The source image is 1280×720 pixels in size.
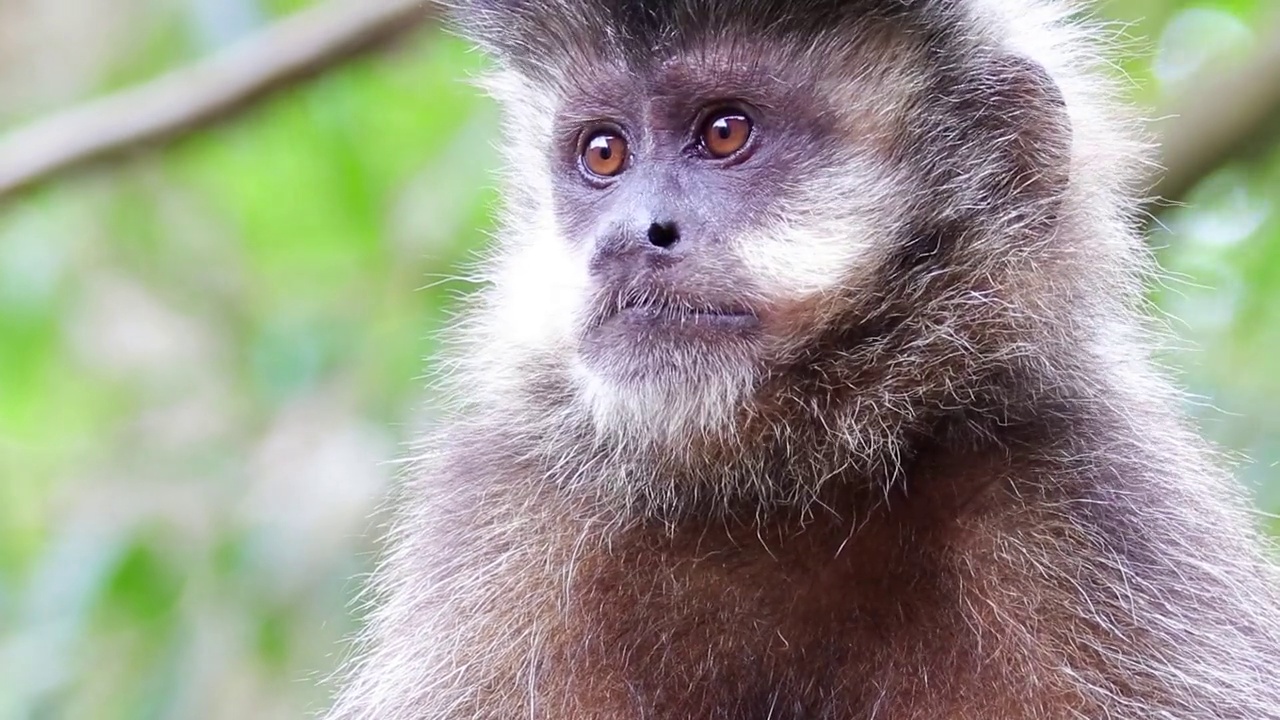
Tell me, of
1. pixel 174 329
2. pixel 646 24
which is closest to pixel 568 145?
pixel 646 24

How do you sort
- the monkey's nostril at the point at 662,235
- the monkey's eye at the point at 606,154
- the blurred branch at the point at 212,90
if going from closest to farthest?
the monkey's nostril at the point at 662,235
the monkey's eye at the point at 606,154
the blurred branch at the point at 212,90

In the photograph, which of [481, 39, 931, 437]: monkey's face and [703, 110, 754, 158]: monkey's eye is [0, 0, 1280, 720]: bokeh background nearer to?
[481, 39, 931, 437]: monkey's face

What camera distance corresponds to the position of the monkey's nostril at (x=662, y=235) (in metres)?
2.86

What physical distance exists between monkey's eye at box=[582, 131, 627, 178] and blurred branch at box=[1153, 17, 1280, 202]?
2029 millimetres

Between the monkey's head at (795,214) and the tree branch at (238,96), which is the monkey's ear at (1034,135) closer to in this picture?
the monkey's head at (795,214)

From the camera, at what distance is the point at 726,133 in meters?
3.04

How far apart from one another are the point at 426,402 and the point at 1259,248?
233 cm

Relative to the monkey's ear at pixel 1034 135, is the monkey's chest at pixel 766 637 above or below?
below

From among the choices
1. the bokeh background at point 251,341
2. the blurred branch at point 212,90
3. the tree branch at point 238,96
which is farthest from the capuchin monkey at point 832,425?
the blurred branch at point 212,90

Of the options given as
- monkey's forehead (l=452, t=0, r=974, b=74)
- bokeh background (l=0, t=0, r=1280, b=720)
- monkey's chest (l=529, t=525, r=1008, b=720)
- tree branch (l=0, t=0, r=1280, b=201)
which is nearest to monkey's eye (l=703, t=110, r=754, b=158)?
monkey's forehead (l=452, t=0, r=974, b=74)

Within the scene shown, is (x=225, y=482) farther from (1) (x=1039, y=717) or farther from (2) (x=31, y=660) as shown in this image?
(1) (x=1039, y=717)

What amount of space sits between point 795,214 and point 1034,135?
1.62 feet

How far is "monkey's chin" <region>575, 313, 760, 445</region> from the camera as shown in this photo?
2.90 metres

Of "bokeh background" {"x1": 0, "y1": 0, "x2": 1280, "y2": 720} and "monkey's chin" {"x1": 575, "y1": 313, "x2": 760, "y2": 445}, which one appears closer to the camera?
"monkey's chin" {"x1": 575, "y1": 313, "x2": 760, "y2": 445}
